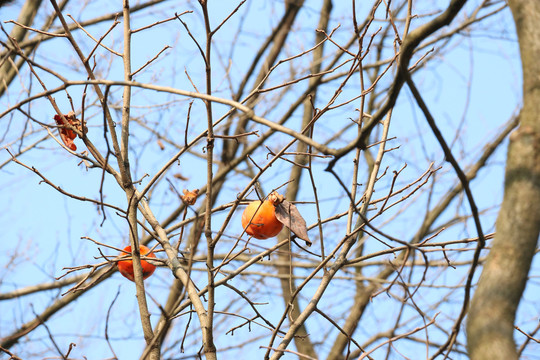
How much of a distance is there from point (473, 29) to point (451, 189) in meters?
1.72

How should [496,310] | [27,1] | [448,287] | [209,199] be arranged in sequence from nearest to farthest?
[496,310] < [209,199] < [448,287] < [27,1]

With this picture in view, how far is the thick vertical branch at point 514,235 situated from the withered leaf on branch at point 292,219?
0.81 meters

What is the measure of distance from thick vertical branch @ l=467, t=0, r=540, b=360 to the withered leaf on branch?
2.67ft

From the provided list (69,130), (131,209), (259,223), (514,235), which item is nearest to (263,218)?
(259,223)

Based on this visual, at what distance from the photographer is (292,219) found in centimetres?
188

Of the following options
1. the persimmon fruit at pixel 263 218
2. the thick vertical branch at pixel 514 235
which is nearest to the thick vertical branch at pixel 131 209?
the persimmon fruit at pixel 263 218

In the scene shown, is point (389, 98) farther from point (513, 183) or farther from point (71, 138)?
point (71, 138)

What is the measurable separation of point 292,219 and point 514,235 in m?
0.94

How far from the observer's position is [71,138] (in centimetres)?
198

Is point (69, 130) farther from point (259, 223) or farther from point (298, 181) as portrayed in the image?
point (298, 181)

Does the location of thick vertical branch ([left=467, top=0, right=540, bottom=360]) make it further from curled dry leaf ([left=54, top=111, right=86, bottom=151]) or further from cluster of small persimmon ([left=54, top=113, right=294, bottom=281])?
curled dry leaf ([left=54, top=111, right=86, bottom=151])

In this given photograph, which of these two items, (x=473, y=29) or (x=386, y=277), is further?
(x=473, y=29)

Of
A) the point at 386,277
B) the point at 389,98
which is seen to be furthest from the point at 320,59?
the point at 389,98

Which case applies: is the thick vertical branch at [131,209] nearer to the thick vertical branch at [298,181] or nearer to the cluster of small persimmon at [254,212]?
the cluster of small persimmon at [254,212]
